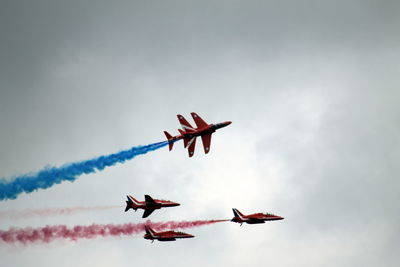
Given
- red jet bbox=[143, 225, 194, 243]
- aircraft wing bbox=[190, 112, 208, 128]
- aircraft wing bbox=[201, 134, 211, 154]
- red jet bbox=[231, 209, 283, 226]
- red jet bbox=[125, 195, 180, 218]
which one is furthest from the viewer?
aircraft wing bbox=[190, 112, 208, 128]

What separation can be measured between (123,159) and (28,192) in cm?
1603

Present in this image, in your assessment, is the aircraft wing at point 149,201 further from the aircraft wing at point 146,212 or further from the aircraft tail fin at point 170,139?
the aircraft tail fin at point 170,139

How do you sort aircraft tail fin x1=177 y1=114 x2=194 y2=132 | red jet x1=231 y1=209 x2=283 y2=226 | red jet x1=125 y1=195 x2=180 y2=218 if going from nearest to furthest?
red jet x1=125 y1=195 x2=180 y2=218, red jet x1=231 y1=209 x2=283 y2=226, aircraft tail fin x1=177 y1=114 x2=194 y2=132

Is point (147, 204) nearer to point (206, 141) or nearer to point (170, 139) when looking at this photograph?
point (170, 139)

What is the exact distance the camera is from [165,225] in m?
108

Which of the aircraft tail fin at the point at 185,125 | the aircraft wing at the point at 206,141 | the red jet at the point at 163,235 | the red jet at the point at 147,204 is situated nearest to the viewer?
the red jet at the point at 147,204

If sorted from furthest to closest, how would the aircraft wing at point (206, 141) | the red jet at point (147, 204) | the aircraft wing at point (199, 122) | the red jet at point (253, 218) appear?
the aircraft wing at point (199, 122) → the red jet at point (253, 218) → the aircraft wing at point (206, 141) → the red jet at point (147, 204)

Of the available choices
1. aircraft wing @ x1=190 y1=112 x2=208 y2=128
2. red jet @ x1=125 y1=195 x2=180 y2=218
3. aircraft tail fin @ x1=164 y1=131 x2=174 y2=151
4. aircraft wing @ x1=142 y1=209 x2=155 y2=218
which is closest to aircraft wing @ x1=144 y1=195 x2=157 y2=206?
red jet @ x1=125 y1=195 x2=180 y2=218

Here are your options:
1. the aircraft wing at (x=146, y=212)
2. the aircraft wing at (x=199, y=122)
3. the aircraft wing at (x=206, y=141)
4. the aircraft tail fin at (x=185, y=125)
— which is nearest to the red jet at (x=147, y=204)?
the aircraft wing at (x=146, y=212)

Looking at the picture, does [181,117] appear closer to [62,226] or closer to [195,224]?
[195,224]

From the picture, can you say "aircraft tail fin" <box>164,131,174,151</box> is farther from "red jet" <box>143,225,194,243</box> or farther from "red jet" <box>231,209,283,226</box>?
"red jet" <box>231,209,283,226</box>

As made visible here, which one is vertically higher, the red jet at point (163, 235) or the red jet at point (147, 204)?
the red jet at point (147, 204)

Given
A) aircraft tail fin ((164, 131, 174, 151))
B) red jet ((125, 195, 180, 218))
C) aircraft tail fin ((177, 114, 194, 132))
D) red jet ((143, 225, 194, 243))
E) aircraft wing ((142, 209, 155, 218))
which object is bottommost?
red jet ((143, 225, 194, 243))

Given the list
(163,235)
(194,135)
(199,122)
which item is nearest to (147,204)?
(163,235)
